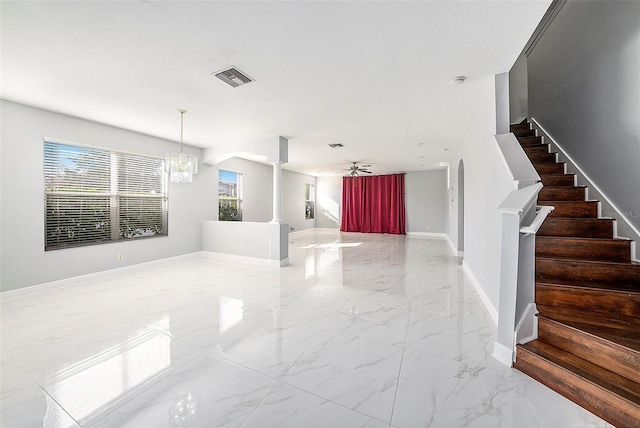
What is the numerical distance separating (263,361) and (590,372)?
2102 millimetres

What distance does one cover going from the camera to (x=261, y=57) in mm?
2232

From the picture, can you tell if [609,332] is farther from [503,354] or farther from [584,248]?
[584,248]

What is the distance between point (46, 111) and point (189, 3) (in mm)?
3550

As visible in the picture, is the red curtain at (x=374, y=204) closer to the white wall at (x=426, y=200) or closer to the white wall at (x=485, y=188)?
the white wall at (x=426, y=200)

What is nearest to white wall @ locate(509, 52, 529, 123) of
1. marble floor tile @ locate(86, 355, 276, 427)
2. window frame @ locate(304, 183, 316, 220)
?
marble floor tile @ locate(86, 355, 276, 427)

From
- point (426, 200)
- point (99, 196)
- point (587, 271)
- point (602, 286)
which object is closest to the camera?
point (602, 286)

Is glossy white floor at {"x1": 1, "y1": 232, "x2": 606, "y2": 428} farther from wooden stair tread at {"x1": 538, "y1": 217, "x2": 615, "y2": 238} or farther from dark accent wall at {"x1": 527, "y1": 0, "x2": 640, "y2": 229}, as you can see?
dark accent wall at {"x1": 527, "y1": 0, "x2": 640, "y2": 229}

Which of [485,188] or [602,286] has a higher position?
[485,188]

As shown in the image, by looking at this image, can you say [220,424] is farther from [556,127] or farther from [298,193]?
[298,193]

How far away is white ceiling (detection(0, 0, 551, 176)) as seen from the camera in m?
1.71

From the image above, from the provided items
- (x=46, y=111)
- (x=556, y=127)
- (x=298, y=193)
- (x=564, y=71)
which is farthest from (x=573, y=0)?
(x=298, y=193)

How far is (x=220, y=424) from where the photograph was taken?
1.30 metres

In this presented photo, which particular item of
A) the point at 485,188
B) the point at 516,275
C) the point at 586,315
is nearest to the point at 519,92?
Result: the point at 485,188

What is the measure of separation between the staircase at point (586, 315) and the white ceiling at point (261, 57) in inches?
70.9
